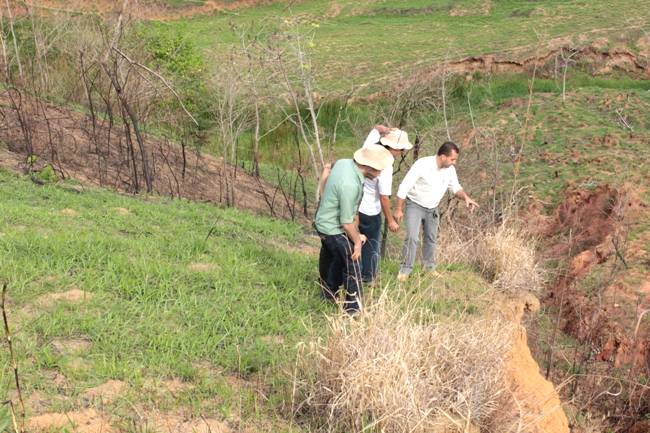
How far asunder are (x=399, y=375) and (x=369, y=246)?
219 cm

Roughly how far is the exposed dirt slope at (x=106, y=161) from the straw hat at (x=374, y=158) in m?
4.92

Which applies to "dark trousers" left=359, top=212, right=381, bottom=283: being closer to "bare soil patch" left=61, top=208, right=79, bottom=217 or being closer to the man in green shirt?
the man in green shirt

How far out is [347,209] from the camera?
18.7 ft

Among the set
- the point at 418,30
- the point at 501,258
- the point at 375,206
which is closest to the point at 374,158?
the point at 375,206

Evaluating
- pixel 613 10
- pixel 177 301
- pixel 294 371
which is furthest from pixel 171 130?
pixel 613 10

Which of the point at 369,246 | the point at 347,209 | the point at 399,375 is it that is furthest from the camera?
the point at 369,246

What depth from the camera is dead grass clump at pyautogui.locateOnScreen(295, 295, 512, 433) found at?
4297mm

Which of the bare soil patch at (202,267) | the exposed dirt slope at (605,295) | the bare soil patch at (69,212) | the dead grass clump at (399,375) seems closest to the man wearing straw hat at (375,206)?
the bare soil patch at (202,267)

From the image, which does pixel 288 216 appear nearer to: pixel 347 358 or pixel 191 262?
pixel 191 262

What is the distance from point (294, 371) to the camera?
474cm

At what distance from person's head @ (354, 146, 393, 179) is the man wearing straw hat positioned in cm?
50

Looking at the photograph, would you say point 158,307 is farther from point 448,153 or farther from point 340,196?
point 448,153

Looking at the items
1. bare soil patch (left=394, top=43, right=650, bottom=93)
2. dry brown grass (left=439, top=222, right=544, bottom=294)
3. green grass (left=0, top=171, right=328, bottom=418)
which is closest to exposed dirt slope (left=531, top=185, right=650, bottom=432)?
dry brown grass (left=439, top=222, right=544, bottom=294)

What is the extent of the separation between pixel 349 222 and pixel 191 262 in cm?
169
